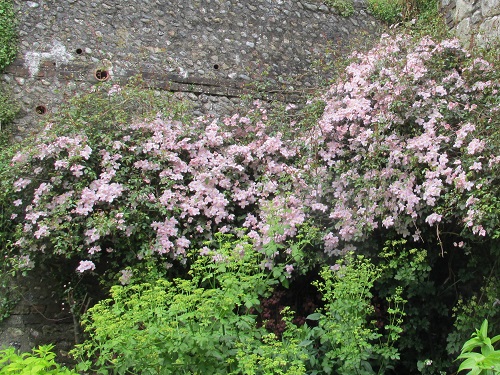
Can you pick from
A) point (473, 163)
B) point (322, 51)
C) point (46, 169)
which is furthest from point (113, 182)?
point (322, 51)

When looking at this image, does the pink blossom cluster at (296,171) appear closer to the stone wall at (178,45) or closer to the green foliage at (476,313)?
the green foliage at (476,313)

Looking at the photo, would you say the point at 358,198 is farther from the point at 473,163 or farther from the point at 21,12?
the point at 21,12

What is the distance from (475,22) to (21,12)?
15.7ft

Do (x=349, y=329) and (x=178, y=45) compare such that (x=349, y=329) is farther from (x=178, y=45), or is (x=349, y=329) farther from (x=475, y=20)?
(x=178, y=45)

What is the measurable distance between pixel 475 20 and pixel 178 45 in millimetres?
3295

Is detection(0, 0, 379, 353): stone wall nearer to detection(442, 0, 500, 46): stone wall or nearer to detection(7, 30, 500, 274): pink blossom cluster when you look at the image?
detection(7, 30, 500, 274): pink blossom cluster

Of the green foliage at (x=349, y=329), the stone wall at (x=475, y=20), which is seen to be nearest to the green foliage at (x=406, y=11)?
the stone wall at (x=475, y=20)

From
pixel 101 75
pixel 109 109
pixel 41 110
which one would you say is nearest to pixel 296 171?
pixel 109 109

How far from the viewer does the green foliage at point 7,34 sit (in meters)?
5.33

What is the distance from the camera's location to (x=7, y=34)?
5375 mm

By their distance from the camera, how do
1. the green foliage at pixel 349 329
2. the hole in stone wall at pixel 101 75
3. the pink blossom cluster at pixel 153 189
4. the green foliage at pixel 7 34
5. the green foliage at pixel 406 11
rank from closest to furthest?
the green foliage at pixel 349 329
the pink blossom cluster at pixel 153 189
the green foliage at pixel 7 34
the hole in stone wall at pixel 101 75
the green foliage at pixel 406 11

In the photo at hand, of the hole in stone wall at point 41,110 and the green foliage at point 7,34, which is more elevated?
the green foliage at point 7,34

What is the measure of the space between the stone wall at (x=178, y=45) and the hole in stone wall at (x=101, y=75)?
26mm

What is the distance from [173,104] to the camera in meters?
5.42
